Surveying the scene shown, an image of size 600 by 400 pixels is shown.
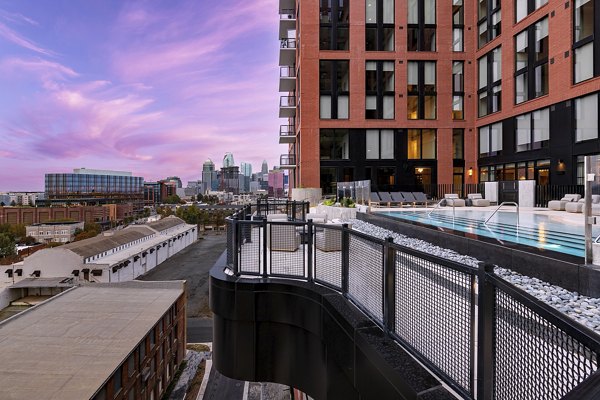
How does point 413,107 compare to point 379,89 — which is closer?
point 379,89

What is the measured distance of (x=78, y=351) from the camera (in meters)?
14.5

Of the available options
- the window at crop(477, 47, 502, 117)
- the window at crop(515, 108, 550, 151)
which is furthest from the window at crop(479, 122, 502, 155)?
the window at crop(515, 108, 550, 151)

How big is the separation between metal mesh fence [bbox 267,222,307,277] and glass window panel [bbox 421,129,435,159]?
28051mm

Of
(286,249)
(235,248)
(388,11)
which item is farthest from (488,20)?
(235,248)

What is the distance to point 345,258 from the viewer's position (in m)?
4.76

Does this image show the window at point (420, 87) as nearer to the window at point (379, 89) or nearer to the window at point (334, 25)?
the window at point (379, 89)

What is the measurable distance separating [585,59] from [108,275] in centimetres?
4343

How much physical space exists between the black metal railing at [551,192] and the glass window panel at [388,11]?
19.6m

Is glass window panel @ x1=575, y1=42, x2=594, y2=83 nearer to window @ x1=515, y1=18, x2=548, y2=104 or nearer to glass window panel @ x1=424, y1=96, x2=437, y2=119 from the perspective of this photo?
window @ x1=515, y1=18, x2=548, y2=104

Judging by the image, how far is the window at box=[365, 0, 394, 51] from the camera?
30062mm

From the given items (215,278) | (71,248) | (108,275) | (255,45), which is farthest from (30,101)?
(215,278)

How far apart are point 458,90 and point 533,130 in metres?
8.72

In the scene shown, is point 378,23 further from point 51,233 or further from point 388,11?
point 51,233

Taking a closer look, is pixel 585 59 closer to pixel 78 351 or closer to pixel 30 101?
pixel 78 351
